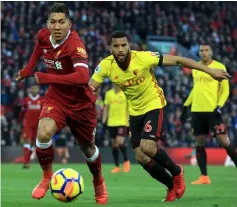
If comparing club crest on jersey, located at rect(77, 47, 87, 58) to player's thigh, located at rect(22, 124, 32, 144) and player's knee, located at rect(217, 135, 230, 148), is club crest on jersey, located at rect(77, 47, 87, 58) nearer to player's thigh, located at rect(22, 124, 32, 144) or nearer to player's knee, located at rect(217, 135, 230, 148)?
player's knee, located at rect(217, 135, 230, 148)

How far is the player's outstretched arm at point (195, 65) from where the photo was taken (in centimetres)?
847

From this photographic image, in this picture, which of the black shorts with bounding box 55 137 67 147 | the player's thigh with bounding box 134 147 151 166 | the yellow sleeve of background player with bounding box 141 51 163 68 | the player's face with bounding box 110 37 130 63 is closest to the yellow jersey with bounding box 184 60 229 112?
the player's thigh with bounding box 134 147 151 166

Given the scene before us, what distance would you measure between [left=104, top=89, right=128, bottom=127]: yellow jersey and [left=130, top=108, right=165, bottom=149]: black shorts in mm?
8524

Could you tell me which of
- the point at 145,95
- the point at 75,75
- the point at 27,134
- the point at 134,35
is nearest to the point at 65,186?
the point at 75,75

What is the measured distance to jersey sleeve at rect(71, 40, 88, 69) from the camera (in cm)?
809

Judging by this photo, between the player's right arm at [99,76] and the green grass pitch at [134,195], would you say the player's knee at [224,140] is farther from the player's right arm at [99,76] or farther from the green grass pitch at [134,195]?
the player's right arm at [99,76]

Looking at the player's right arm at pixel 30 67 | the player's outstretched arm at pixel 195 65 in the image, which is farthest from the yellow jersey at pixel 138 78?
the player's right arm at pixel 30 67

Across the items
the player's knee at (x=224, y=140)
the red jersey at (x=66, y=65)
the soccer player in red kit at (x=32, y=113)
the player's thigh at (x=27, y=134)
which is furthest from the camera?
the soccer player in red kit at (x=32, y=113)

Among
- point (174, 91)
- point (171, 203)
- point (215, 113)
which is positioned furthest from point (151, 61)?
point (174, 91)

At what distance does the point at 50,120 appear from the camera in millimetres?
8211

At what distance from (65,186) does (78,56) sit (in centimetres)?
149

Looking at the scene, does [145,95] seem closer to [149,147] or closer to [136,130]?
[136,130]

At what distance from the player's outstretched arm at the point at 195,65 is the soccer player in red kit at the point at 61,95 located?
1.07 m

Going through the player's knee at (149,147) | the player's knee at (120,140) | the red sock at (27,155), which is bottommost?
the red sock at (27,155)
